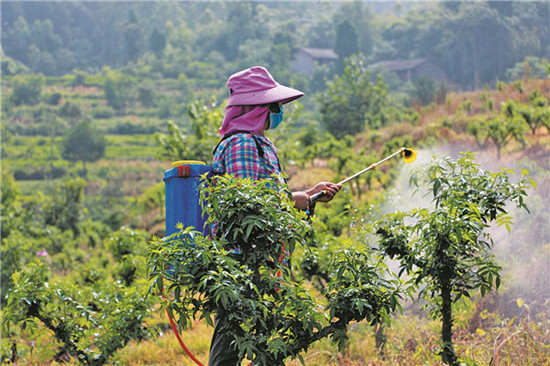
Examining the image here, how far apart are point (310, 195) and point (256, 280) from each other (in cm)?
63

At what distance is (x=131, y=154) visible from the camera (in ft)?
148

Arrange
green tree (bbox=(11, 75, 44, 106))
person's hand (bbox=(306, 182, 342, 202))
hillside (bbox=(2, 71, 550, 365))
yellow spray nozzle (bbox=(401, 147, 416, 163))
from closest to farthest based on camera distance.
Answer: person's hand (bbox=(306, 182, 342, 202)) < yellow spray nozzle (bbox=(401, 147, 416, 163)) < hillside (bbox=(2, 71, 550, 365)) < green tree (bbox=(11, 75, 44, 106))

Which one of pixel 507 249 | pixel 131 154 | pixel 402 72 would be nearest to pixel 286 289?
pixel 507 249

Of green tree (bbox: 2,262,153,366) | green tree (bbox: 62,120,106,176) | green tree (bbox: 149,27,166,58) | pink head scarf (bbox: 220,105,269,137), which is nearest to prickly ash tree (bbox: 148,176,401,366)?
pink head scarf (bbox: 220,105,269,137)

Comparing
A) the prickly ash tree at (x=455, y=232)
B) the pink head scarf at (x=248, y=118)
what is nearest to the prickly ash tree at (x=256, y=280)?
the prickly ash tree at (x=455, y=232)

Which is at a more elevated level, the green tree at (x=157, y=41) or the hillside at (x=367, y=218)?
the green tree at (x=157, y=41)

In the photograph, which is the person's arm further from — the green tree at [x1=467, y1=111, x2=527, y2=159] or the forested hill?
the forested hill

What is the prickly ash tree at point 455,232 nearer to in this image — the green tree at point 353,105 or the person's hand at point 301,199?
the person's hand at point 301,199

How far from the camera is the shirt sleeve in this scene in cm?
277

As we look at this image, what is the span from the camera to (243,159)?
279 cm

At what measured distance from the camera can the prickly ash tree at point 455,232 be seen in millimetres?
2643

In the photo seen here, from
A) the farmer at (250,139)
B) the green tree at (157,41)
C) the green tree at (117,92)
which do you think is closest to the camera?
the farmer at (250,139)

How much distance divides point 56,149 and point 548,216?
150 ft

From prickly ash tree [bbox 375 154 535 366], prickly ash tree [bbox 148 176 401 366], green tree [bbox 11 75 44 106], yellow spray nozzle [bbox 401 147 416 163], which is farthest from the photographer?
green tree [bbox 11 75 44 106]
